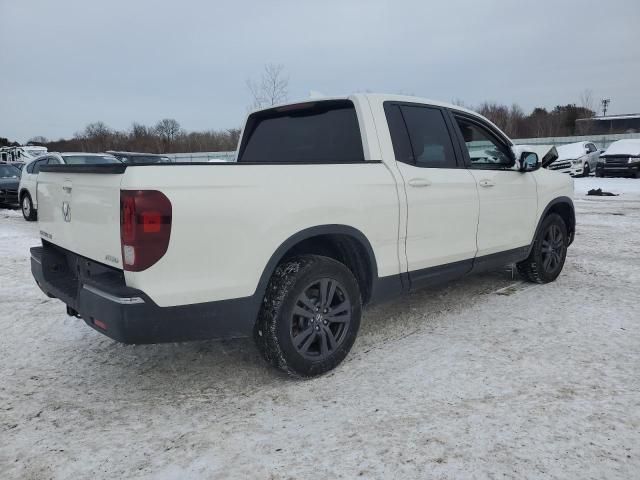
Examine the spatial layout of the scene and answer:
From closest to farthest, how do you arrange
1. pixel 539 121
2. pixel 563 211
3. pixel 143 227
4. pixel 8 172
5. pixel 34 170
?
pixel 143 227 → pixel 563 211 → pixel 34 170 → pixel 8 172 → pixel 539 121

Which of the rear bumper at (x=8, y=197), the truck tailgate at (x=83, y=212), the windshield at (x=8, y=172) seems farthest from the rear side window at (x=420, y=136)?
the windshield at (x=8, y=172)

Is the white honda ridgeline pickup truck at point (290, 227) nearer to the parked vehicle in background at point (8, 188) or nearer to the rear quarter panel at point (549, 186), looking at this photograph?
the rear quarter panel at point (549, 186)

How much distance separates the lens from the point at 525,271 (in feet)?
17.7

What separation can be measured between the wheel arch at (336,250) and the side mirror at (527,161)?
223 cm

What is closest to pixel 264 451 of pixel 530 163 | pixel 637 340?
pixel 637 340

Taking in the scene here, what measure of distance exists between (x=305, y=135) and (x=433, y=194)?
1.13 metres

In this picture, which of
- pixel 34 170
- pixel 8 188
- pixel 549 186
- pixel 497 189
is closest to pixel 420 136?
pixel 497 189

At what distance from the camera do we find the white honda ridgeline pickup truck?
2508 millimetres

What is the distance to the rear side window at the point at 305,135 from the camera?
3.70 metres

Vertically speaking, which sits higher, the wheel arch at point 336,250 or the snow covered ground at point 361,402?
the wheel arch at point 336,250

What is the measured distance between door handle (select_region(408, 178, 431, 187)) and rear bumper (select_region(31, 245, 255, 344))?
1.51 metres

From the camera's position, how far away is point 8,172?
15.0 m

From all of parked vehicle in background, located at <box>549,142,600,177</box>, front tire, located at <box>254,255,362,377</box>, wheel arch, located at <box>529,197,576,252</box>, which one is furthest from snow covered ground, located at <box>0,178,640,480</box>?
parked vehicle in background, located at <box>549,142,600,177</box>

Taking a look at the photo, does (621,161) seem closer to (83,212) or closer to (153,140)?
(83,212)
